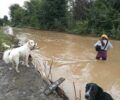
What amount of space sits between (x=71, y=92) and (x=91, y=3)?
29.2m

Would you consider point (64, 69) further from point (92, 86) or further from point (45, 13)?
point (45, 13)

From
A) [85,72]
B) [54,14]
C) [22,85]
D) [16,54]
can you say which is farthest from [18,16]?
[22,85]

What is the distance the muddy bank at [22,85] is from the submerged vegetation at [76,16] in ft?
61.2

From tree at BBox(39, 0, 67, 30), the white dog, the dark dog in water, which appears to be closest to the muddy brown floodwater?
the white dog

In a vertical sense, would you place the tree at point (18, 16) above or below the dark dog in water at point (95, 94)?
below

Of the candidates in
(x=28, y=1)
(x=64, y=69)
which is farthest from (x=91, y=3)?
(x=64, y=69)

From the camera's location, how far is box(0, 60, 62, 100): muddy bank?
8.04 metres

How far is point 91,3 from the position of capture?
3775 cm

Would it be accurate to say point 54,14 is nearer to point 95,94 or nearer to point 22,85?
point 22,85

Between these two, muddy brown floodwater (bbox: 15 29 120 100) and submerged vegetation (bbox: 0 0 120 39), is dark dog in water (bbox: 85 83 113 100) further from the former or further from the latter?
submerged vegetation (bbox: 0 0 120 39)

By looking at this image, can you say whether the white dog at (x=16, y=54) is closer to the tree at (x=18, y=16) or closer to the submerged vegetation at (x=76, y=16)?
the submerged vegetation at (x=76, y=16)

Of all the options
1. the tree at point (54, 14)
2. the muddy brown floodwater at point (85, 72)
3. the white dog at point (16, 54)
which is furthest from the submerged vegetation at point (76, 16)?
the white dog at point (16, 54)

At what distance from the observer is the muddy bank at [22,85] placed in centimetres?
804

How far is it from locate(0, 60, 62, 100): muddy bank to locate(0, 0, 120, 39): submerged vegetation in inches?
735
